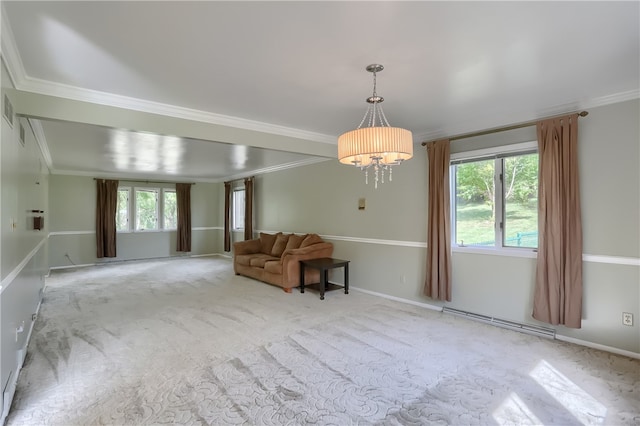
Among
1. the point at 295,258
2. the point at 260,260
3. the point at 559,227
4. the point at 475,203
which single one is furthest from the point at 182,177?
the point at 559,227

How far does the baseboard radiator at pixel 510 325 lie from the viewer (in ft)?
11.3

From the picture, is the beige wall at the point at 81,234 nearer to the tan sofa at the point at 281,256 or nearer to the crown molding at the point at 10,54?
the tan sofa at the point at 281,256

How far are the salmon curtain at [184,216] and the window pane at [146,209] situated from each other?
0.62 metres

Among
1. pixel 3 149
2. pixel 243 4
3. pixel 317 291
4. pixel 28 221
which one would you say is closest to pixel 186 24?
pixel 243 4

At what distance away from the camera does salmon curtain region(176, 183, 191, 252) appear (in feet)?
31.1

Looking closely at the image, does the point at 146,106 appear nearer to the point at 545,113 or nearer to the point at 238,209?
the point at 545,113

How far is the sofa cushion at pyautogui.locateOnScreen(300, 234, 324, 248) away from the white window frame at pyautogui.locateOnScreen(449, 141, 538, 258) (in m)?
2.41

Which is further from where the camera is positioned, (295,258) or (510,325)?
(295,258)

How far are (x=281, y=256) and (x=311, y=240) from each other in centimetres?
64

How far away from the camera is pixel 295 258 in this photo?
5.52 meters

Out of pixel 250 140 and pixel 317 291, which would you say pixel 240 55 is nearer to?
pixel 250 140

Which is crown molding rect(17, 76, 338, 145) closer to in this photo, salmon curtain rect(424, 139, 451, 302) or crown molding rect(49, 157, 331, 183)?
salmon curtain rect(424, 139, 451, 302)

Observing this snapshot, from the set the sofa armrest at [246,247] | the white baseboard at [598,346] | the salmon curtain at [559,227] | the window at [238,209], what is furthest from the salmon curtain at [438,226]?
the window at [238,209]

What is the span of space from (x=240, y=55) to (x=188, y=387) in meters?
2.48
